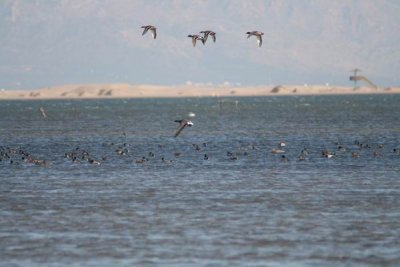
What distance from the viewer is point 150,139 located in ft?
226

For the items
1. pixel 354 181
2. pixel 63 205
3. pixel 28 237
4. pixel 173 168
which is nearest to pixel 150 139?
pixel 173 168

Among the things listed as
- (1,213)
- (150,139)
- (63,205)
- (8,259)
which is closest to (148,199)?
(63,205)

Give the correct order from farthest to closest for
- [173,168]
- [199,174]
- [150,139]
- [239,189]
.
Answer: [150,139] → [173,168] → [199,174] → [239,189]

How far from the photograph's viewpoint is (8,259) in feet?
82.1

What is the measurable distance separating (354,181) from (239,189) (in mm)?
4734

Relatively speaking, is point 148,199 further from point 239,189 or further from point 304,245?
point 304,245

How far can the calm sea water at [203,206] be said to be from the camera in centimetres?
2539

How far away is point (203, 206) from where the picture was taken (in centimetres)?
3275

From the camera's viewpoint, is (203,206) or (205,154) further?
(205,154)

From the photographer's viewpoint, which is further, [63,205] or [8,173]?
[8,173]

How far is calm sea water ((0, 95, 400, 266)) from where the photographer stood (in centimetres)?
2539

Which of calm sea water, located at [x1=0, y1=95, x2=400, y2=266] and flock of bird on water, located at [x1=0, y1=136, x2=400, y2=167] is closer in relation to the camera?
calm sea water, located at [x1=0, y1=95, x2=400, y2=266]

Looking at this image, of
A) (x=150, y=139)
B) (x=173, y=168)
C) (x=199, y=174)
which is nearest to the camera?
(x=199, y=174)

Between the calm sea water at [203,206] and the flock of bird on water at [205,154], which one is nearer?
the calm sea water at [203,206]
